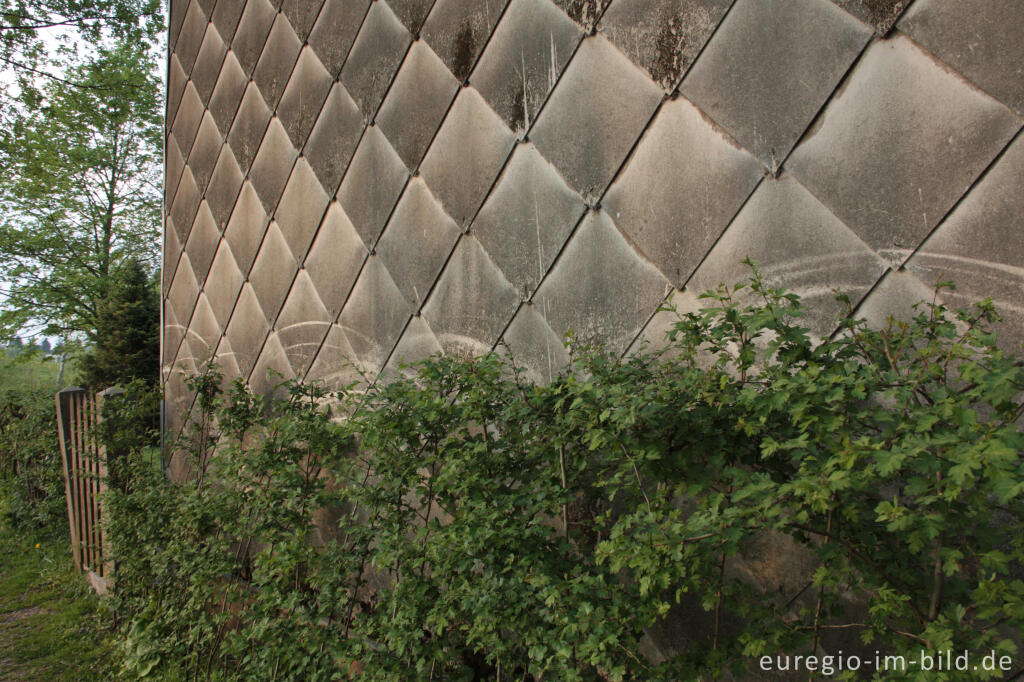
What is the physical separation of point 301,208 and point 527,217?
152cm

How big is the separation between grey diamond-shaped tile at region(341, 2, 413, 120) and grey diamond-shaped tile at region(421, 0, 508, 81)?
172mm

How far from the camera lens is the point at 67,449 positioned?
4477mm

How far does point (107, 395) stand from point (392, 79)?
2735 millimetres

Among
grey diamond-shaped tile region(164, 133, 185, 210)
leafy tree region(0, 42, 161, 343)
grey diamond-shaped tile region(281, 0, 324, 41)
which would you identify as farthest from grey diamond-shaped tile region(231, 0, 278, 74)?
leafy tree region(0, 42, 161, 343)

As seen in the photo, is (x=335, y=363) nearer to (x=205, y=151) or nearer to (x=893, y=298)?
(x=205, y=151)

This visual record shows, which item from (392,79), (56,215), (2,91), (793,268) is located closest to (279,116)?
(392,79)

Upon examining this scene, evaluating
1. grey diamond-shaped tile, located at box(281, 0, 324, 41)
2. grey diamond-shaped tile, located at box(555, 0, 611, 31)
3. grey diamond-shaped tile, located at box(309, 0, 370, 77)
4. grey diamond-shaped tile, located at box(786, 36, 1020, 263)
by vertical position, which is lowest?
grey diamond-shaped tile, located at box(786, 36, 1020, 263)

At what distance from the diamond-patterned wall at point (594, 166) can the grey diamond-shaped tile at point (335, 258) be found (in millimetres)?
14

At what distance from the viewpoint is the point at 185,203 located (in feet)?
14.2

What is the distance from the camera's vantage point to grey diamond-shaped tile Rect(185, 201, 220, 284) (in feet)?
12.9

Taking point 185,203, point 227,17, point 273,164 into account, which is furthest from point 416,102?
point 185,203

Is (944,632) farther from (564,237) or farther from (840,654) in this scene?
(564,237)

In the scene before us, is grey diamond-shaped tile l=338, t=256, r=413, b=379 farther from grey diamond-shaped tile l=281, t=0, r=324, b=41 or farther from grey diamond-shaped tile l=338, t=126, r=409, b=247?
grey diamond-shaped tile l=281, t=0, r=324, b=41

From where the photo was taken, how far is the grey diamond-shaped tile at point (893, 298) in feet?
4.53
